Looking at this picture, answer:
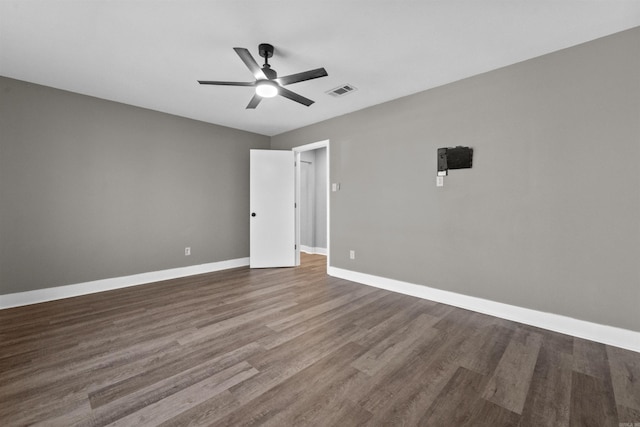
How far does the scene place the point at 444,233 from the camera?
10.2 ft

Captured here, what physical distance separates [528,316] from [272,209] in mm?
3943

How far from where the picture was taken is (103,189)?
3.58 m

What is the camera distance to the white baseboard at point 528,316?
213 centimetres

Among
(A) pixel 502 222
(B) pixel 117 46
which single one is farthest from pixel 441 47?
(B) pixel 117 46

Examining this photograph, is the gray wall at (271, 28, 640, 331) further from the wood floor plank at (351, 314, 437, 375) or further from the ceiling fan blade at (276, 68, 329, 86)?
the ceiling fan blade at (276, 68, 329, 86)

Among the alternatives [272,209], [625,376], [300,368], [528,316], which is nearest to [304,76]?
[300,368]

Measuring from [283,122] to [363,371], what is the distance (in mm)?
3958

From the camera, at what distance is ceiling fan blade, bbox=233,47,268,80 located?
2.02 m

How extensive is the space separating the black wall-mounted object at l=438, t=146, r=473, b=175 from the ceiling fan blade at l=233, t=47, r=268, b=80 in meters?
2.18

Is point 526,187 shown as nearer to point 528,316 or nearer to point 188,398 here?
point 528,316

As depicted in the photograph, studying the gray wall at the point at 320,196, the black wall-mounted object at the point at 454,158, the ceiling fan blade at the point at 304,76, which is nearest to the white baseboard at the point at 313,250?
the gray wall at the point at 320,196

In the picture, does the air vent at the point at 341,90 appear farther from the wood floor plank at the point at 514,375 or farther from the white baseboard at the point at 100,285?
the white baseboard at the point at 100,285

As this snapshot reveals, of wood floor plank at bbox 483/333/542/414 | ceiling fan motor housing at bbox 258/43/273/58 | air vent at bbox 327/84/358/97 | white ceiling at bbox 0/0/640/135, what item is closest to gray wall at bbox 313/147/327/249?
air vent at bbox 327/84/358/97

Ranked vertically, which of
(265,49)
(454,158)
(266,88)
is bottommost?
(454,158)
